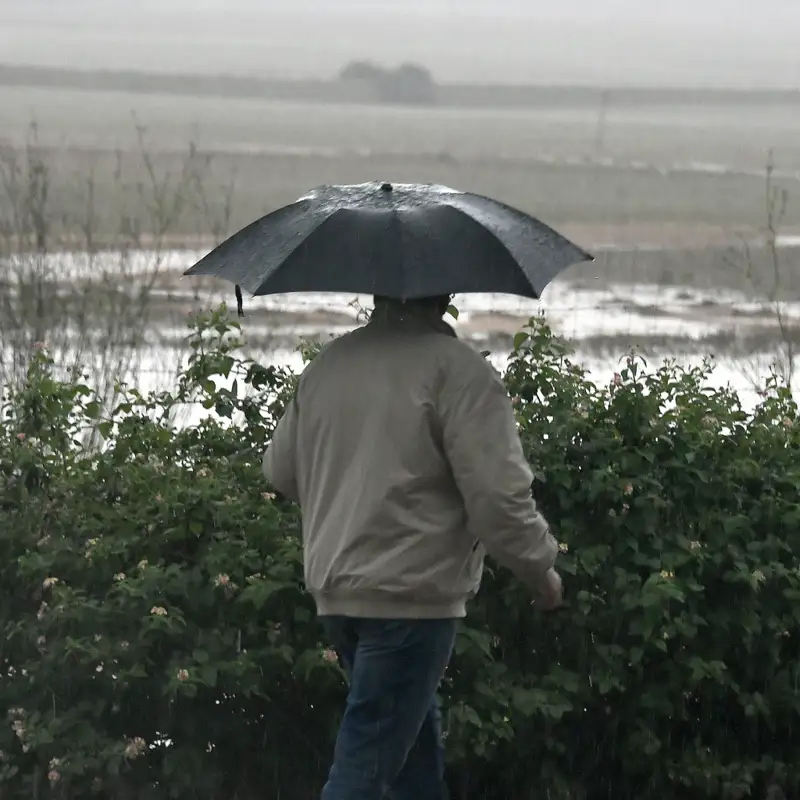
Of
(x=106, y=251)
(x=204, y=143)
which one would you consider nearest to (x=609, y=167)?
(x=204, y=143)

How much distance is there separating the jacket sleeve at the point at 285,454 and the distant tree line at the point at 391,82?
4144 millimetres

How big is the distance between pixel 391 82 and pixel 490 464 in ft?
15.0

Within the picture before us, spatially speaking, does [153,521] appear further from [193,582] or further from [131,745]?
[131,745]

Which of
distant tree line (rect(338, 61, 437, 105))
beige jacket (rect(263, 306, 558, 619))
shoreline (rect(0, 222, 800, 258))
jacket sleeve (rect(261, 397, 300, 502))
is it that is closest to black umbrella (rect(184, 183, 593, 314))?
beige jacket (rect(263, 306, 558, 619))

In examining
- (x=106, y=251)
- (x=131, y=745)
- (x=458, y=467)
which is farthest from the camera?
(x=106, y=251)

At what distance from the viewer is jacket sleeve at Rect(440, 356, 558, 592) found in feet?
8.45

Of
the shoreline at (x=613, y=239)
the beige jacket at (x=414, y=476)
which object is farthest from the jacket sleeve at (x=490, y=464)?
the shoreline at (x=613, y=239)

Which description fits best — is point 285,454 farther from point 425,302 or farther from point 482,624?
point 482,624

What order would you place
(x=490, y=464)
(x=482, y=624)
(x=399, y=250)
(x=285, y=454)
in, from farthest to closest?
(x=482, y=624)
(x=285, y=454)
(x=399, y=250)
(x=490, y=464)

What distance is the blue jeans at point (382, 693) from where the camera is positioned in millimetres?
2738

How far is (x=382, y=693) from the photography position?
2758 millimetres

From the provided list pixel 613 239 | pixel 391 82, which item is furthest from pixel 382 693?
pixel 391 82

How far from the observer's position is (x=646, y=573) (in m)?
3.72

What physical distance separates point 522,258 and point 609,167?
179 inches
